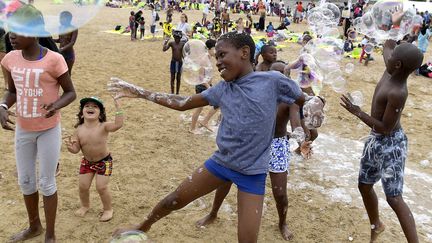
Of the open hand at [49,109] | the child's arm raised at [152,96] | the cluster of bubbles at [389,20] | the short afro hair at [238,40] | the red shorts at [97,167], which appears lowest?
the red shorts at [97,167]

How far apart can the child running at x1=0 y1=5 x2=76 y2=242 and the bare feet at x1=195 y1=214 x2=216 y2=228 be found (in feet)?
4.57

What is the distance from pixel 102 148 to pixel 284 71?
2013 millimetres

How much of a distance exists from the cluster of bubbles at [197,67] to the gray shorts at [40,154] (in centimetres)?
188

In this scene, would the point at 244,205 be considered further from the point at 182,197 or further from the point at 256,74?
the point at 256,74

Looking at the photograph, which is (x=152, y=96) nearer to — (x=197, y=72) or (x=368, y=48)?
(x=197, y=72)

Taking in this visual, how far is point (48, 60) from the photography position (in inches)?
118

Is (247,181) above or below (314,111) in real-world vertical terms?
below

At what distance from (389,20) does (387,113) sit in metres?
1.62

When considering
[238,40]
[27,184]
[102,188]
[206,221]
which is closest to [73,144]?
[102,188]

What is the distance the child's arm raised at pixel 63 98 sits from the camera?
2986mm

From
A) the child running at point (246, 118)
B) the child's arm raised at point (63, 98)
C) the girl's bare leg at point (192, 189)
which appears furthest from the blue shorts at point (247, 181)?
the child's arm raised at point (63, 98)

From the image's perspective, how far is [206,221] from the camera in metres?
3.99

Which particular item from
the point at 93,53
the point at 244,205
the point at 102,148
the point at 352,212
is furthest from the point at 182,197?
the point at 93,53

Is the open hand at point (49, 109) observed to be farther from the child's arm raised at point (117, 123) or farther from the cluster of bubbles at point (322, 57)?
the cluster of bubbles at point (322, 57)
